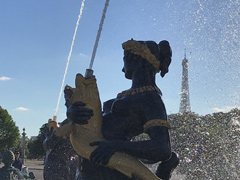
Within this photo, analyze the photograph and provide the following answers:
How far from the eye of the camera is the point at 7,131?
4825 centimetres

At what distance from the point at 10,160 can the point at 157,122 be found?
3114mm

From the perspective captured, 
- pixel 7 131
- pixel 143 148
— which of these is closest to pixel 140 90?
pixel 143 148

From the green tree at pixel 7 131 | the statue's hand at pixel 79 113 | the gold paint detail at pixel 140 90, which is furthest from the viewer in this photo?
the green tree at pixel 7 131

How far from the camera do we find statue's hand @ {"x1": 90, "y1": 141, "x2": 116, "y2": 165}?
1.83m

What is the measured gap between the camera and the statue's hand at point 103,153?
183 centimetres

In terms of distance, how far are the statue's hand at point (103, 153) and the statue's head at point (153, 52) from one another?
0.69 metres

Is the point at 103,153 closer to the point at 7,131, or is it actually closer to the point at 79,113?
the point at 79,113

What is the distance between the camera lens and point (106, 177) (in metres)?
2.00

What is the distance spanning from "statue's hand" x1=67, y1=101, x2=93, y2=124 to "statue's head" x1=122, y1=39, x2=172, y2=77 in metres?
0.53

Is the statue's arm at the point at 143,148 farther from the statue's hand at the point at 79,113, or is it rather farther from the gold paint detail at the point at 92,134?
the statue's hand at the point at 79,113

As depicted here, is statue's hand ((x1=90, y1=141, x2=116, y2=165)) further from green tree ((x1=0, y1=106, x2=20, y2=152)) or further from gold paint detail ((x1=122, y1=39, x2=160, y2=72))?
green tree ((x1=0, y1=106, x2=20, y2=152))

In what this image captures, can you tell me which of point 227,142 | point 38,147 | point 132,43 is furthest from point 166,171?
point 38,147

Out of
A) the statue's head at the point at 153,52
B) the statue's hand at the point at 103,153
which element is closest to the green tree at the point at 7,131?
the statue's head at the point at 153,52

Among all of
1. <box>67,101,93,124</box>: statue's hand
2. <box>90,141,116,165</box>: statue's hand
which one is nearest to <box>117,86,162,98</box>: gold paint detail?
<box>67,101,93,124</box>: statue's hand
